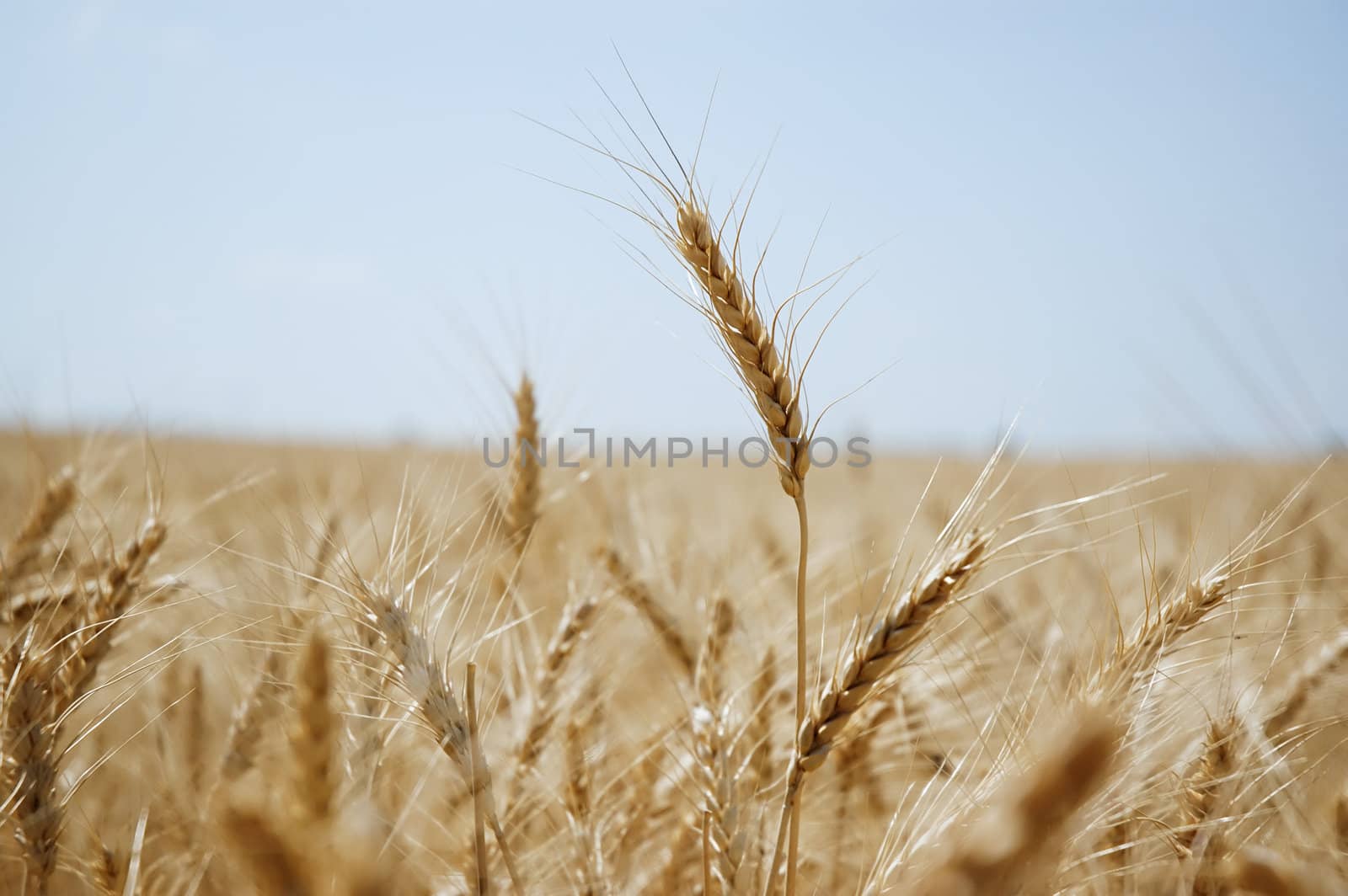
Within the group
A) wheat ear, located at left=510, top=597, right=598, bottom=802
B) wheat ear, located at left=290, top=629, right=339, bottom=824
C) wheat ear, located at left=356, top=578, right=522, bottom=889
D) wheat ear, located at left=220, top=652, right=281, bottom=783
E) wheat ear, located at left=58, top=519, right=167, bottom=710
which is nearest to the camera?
wheat ear, located at left=290, top=629, right=339, bottom=824

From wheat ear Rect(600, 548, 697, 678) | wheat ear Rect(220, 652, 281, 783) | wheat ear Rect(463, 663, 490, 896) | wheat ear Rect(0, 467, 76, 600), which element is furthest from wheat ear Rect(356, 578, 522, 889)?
wheat ear Rect(0, 467, 76, 600)

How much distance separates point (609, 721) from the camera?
1.95 metres

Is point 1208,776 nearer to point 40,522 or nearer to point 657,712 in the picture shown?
point 657,712

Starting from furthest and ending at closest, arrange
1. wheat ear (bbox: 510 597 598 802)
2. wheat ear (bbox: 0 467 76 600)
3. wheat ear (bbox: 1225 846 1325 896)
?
wheat ear (bbox: 0 467 76 600)
wheat ear (bbox: 510 597 598 802)
wheat ear (bbox: 1225 846 1325 896)

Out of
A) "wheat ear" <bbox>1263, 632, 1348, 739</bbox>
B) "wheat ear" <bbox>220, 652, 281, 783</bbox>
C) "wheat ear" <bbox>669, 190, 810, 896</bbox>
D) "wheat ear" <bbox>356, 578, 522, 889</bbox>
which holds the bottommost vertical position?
"wheat ear" <bbox>220, 652, 281, 783</bbox>

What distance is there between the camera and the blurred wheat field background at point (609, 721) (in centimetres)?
79

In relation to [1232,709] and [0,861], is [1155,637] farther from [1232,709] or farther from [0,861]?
[0,861]

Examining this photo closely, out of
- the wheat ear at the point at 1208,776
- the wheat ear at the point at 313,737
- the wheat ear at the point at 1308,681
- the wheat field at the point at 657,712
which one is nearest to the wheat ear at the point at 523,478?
the wheat field at the point at 657,712

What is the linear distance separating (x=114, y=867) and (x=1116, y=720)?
1446 millimetres

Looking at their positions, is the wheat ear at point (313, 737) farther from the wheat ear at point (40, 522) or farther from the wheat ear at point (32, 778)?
the wheat ear at point (40, 522)

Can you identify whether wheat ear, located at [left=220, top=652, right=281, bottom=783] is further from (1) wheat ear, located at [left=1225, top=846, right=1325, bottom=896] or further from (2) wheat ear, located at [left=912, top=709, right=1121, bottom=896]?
(1) wheat ear, located at [left=1225, top=846, right=1325, bottom=896]

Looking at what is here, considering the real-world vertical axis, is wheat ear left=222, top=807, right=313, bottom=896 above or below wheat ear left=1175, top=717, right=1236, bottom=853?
above

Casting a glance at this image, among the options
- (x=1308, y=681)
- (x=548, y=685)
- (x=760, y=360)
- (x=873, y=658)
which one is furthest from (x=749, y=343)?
(x=1308, y=681)

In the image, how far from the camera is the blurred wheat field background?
795 mm
